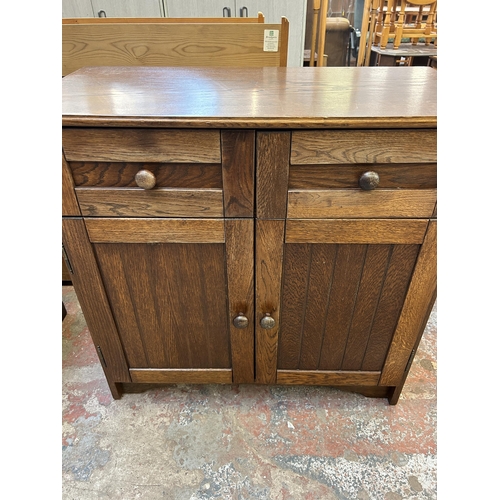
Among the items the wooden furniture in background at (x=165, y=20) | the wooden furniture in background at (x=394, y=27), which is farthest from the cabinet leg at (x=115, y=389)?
the wooden furniture in background at (x=394, y=27)

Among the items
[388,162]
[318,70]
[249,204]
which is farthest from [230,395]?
[318,70]

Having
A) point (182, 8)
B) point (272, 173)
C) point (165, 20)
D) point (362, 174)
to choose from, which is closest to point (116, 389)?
point (272, 173)

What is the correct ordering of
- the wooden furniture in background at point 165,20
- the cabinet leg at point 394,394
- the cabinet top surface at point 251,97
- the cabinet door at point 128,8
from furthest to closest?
the cabinet door at point 128,8 → the wooden furniture in background at point 165,20 → the cabinet leg at point 394,394 → the cabinet top surface at point 251,97

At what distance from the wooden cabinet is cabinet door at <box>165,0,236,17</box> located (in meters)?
1.49

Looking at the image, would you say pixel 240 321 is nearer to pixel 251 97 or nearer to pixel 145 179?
pixel 145 179

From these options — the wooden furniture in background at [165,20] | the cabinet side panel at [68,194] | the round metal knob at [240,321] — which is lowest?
the round metal knob at [240,321]

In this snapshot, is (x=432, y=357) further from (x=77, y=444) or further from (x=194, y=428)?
(x=77, y=444)

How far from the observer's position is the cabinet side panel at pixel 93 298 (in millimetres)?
753

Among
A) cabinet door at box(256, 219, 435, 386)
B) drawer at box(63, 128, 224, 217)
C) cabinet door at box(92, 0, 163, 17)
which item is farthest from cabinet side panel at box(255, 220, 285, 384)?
cabinet door at box(92, 0, 163, 17)

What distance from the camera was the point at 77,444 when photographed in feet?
3.21

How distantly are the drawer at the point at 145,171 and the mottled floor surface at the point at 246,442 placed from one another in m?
0.65

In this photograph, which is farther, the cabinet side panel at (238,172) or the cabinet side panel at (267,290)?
the cabinet side panel at (267,290)

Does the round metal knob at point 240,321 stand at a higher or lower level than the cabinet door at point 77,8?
lower

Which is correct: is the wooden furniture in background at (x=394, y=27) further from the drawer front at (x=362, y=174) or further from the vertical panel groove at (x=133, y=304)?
the vertical panel groove at (x=133, y=304)
